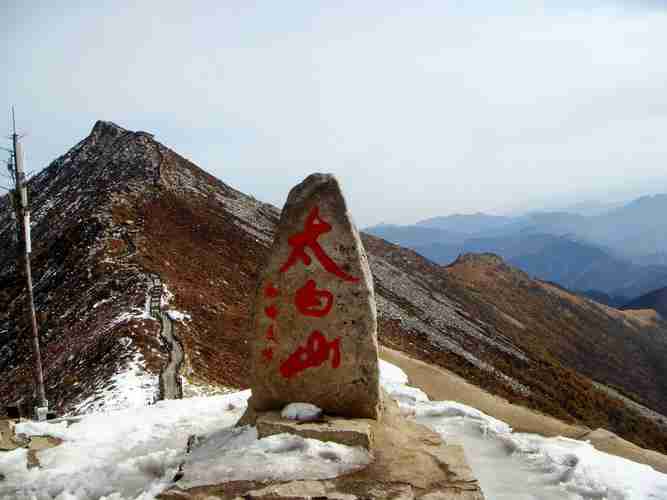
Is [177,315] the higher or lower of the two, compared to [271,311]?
lower

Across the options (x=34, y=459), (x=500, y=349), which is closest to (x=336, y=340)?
(x=34, y=459)

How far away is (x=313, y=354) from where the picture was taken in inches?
349

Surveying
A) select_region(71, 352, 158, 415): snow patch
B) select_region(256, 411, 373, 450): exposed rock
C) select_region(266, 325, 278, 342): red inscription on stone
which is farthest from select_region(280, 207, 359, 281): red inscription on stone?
select_region(71, 352, 158, 415): snow patch

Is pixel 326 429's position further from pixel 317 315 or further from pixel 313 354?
pixel 317 315

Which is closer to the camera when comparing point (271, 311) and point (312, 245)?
point (312, 245)

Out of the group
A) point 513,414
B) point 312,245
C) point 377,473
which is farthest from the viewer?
point 513,414

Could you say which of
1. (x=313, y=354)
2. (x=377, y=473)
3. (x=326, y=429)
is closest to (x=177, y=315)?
(x=313, y=354)

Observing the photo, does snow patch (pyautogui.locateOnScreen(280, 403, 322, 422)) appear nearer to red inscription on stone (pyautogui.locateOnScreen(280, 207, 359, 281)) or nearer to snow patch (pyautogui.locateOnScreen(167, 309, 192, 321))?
red inscription on stone (pyautogui.locateOnScreen(280, 207, 359, 281))

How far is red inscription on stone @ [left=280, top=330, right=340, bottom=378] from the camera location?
8820 mm

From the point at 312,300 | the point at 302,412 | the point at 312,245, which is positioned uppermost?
the point at 312,245

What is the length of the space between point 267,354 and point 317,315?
1.08 meters

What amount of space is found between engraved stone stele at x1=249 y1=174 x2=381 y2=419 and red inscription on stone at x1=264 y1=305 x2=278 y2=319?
17 millimetres

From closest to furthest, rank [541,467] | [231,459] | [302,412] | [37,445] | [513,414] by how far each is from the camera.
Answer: [231,459] < [302,412] < [541,467] < [37,445] < [513,414]

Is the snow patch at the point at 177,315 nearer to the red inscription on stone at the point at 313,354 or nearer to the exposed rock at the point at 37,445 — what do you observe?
the exposed rock at the point at 37,445
